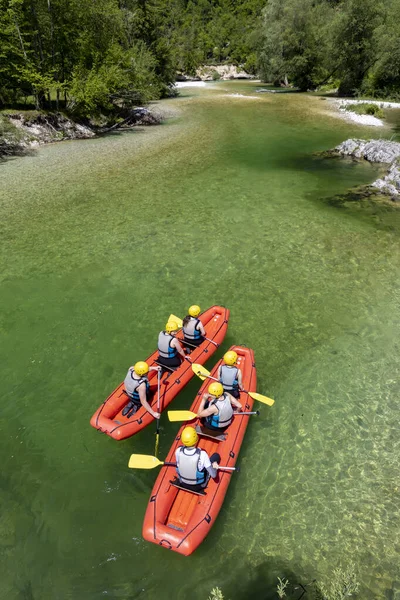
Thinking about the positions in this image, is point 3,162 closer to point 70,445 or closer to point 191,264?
point 191,264

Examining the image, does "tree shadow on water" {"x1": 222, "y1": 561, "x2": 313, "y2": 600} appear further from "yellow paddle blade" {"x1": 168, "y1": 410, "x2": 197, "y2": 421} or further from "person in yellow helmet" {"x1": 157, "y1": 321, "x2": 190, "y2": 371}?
"person in yellow helmet" {"x1": 157, "y1": 321, "x2": 190, "y2": 371}

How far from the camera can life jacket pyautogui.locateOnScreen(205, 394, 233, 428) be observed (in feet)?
22.2

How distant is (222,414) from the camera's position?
680cm

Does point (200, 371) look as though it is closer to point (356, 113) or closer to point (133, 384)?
point (133, 384)

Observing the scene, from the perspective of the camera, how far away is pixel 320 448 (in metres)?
7.23

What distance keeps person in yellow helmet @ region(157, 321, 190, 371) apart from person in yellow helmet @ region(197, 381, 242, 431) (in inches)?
62.1

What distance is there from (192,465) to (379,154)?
85.1ft

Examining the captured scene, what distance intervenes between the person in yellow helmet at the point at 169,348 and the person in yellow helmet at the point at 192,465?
110 inches

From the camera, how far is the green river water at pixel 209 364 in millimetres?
5602

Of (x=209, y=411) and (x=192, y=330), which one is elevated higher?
(x=192, y=330)

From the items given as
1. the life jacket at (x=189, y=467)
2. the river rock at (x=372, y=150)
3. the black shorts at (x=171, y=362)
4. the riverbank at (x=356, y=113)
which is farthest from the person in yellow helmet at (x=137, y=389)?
the riverbank at (x=356, y=113)

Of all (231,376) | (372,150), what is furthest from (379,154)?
(231,376)

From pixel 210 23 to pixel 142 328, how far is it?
5128 inches

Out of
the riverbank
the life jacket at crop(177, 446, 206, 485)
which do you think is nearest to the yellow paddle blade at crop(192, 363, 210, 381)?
the life jacket at crop(177, 446, 206, 485)
